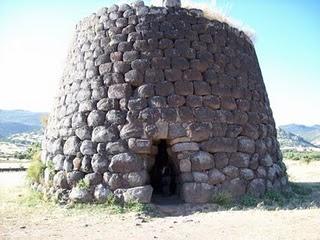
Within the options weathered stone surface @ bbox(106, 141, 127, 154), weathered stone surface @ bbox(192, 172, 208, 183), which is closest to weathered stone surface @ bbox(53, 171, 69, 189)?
weathered stone surface @ bbox(106, 141, 127, 154)

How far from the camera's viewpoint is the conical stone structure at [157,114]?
841cm

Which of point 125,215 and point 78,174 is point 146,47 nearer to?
point 78,174

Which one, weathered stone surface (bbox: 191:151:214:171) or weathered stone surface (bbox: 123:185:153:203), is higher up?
weathered stone surface (bbox: 191:151:214:171)

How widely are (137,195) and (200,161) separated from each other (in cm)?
136

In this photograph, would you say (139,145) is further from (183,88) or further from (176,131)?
(183,88)

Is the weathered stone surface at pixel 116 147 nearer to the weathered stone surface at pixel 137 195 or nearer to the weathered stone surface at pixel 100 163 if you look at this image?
the weathered stone surface at pixel 100 163

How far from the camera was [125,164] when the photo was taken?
8.27m

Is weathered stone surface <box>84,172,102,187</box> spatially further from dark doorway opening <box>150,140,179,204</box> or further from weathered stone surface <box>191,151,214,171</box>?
weathered stone surface <box>191,151,214,171</box>

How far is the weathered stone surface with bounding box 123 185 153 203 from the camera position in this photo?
808 centimetres

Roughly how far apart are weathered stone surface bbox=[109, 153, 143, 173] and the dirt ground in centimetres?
91

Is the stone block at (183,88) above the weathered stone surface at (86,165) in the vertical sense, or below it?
above

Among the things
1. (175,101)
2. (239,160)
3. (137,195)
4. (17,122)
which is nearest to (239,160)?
(239,160)

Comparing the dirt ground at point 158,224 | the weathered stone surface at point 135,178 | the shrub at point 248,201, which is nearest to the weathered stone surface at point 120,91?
the weathered stone surface at point 135,178

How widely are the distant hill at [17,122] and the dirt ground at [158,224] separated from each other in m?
109
